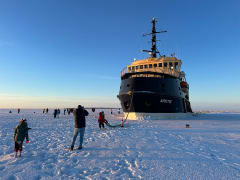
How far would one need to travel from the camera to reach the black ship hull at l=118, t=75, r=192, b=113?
1706 cm

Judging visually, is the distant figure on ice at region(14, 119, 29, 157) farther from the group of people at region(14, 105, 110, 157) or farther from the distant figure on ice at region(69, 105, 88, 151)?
the distant figure on ice at region(69, 105, 88, 151)

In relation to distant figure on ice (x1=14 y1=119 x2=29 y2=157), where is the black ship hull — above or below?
above

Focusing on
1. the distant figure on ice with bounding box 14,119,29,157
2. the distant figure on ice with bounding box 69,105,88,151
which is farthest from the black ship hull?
the distant figure on ice with bounding box 14,119,29,157

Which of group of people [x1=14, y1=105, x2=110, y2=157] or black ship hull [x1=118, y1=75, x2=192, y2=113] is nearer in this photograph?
group of people [x1=14, y1=105, x2=110, y2=157]

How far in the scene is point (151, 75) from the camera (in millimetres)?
18656

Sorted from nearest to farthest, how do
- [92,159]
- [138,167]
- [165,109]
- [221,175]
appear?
1. [221,175]
2. [138,167]
3. [92,159]
4. [165,109]

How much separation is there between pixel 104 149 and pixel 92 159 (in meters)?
1.12

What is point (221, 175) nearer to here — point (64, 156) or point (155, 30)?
point (64, 156)

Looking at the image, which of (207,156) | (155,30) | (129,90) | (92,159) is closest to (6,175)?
(92,159)

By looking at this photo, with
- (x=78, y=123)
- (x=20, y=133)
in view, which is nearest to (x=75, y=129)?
(x=78, y=123)

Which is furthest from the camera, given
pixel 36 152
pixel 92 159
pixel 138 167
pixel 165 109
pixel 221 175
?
pixel 165 109

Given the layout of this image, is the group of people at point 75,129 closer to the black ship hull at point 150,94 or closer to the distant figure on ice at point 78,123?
the distant figure on ice at point 78,123

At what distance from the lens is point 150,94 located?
16.9 metres

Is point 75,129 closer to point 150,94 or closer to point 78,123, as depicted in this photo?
point 78,123
